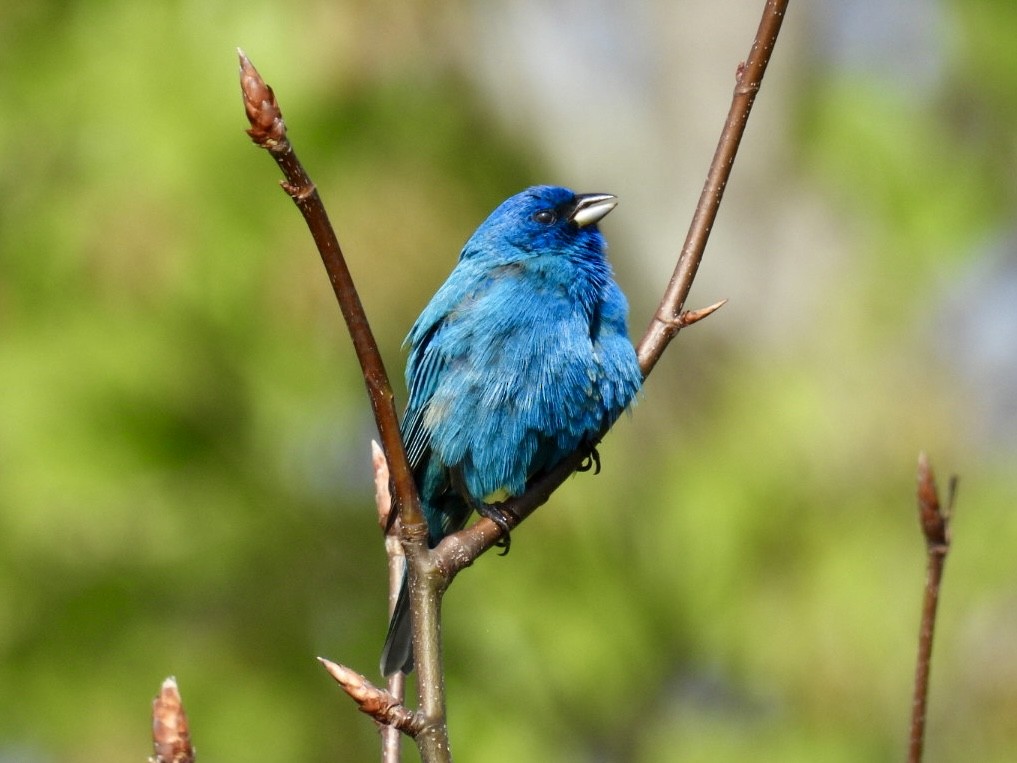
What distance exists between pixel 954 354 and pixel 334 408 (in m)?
4.87

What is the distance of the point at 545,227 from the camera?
5070 millimetres

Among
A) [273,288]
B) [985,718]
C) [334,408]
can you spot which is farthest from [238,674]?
[985,718]

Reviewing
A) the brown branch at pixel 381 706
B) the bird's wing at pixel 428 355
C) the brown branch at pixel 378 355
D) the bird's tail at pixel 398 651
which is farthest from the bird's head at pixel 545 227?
the brown branch at pixel 381 706

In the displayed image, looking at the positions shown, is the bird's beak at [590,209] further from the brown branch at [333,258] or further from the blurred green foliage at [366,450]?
the blurred green foliage at [366,450]

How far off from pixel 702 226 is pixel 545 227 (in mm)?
1549

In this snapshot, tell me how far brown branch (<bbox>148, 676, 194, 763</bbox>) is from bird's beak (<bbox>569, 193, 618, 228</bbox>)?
3.12m

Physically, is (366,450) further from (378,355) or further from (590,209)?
(378,355)

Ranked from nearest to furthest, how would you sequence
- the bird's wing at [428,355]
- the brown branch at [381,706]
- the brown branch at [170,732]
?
the brown branch at [170,732] → the brown branch at [381,706] → the bird's wing at [428,355]

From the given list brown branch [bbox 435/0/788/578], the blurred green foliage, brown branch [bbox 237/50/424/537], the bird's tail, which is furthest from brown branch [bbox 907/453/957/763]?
the blurred green foliage

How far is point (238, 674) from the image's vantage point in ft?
30.3

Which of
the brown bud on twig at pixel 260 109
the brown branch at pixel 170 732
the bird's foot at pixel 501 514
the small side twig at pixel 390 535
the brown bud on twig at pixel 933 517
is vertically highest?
the brown bud on twig at pixel 260 109

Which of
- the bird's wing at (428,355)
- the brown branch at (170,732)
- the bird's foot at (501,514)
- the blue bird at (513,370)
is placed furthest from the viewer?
the bird's wing at (428,355)

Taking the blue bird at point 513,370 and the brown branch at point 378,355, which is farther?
the blue bird at point 513,370

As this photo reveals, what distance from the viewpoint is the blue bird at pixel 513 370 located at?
4520mm
